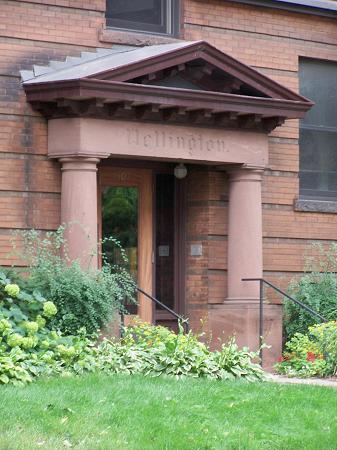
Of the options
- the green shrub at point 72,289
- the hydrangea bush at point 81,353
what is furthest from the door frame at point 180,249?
the hydrangea bush at point 81,353

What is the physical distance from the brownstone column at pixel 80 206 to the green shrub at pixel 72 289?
1.30 ft

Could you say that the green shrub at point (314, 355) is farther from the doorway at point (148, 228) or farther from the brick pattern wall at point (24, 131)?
the brick pattern wall at point (24, 131)

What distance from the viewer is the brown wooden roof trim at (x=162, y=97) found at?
44.8ft

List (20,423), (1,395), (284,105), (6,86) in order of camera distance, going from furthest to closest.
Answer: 1. (284,105)
2. (6,86)
3. (1,395)
4. (20,423)

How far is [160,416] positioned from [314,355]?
16.4 ft

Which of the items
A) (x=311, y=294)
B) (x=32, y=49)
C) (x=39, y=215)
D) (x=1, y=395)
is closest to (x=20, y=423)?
(x=1, y=395)

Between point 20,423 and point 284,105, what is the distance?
307 inches

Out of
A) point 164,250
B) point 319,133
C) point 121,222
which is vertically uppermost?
point 319,133

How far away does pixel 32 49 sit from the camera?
1459cm

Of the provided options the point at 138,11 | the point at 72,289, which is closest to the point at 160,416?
the point at 72,289

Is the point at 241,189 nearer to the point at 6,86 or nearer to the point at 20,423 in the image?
the point at 6,86

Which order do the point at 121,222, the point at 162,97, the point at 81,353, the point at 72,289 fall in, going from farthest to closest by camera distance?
the point at 121,222, the point at 162,97, the point at 72,289, the point at 81,353

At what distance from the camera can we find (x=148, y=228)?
16.0 meters

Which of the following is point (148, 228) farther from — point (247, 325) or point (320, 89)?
point (320, 89)
